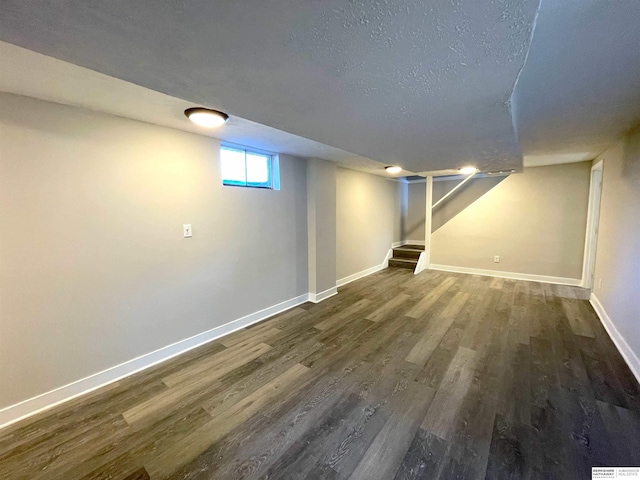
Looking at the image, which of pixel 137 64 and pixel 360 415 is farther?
pixel 360 415

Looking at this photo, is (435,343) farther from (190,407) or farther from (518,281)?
(518,281)

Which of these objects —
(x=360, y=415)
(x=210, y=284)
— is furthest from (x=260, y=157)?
(x=360, y=415)

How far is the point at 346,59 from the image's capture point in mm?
1070

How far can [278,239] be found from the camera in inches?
145

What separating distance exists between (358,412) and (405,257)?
5.18 metres

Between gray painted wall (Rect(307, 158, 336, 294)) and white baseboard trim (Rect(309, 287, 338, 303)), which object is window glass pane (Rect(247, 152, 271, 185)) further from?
white baseboard trim (Rect(309, 287, 338, 303))

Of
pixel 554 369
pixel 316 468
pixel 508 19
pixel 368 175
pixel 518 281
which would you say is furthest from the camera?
pixel 368 175

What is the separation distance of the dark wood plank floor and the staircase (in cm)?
324

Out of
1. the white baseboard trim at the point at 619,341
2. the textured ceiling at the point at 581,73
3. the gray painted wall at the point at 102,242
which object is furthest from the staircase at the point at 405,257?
the gray painted wall at the point at 102,242

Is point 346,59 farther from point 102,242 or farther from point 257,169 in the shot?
point 257,169

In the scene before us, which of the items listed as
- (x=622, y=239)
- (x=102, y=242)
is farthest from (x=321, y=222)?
(x=622, y=239)

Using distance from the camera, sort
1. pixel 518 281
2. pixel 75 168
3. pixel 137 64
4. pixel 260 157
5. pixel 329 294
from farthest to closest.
A: pixel 518 281 → pixel 329 294 → pixel 260 157 → pixel 75 168 → pixel 137 64

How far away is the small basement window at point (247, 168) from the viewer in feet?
10.1

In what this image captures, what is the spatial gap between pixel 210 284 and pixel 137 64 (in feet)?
7.39
